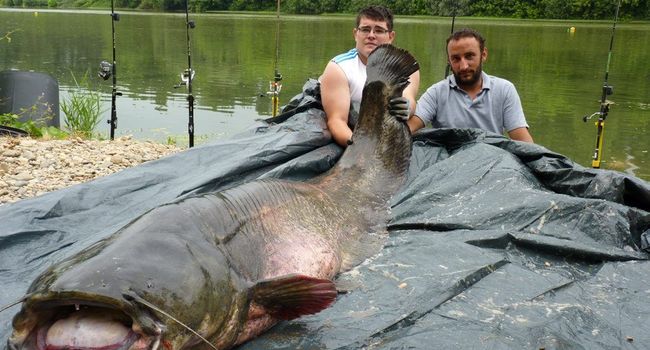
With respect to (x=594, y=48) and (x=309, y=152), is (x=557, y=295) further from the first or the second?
(x=594, y=48)

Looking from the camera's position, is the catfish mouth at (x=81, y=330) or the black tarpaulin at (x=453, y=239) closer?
the catfish mouth at (x=81, y=330)

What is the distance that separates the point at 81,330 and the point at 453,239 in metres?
2.00

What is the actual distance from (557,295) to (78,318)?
197cm

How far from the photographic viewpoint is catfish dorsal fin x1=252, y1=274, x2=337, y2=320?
234cm

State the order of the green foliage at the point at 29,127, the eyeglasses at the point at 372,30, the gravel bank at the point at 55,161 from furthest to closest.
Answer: the green foliage at the point at 29,127
the gravel bank at the point at 55,161
the eyeglasses at the point at 372,30

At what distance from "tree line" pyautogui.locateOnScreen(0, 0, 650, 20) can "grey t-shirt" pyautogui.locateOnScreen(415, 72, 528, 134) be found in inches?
1188

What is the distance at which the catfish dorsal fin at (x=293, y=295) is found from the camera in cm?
234

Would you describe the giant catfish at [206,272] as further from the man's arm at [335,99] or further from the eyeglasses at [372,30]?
the eyeglasses at [372,30]

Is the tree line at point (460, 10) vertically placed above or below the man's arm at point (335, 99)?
above

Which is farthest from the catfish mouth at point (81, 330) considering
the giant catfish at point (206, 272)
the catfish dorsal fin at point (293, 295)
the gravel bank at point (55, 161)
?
the gravel bank at point (55, 161)

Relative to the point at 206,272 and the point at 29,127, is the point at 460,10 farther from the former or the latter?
the point at 206,272

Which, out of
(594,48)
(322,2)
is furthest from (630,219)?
(322,2)

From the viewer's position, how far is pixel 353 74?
5125mm

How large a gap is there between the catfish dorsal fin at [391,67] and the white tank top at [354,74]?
0.54m
